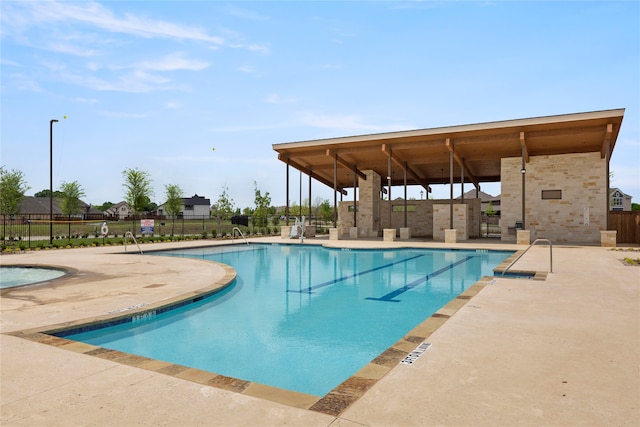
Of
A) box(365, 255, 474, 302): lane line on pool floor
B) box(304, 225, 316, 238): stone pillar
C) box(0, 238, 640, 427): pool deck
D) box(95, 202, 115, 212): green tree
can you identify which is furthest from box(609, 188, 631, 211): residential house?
box(95, 202, 115, 212): green tree

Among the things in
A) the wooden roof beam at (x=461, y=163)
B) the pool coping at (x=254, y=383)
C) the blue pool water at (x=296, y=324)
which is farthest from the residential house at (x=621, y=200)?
the pool coping at (x=254, y=383)

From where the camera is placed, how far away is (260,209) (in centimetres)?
3528

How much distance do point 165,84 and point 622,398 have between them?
43.7 feet

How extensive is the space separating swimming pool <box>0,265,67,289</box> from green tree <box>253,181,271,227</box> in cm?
2409

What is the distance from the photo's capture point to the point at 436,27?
31.1 ft

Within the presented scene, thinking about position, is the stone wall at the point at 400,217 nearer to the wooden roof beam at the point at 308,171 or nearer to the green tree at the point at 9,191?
the wooden roof beam at the point at 308,171

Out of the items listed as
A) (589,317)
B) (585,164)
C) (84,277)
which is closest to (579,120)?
(585,164)

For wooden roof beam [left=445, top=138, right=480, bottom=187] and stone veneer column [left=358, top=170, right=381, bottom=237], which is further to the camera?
stone veneer column [left=358, top=170, right=381, bottom=237]

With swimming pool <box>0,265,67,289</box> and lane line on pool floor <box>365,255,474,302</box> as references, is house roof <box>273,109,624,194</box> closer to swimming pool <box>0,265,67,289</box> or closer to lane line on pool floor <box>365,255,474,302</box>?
lane line on pool floor <box>365,255,474,302</box>

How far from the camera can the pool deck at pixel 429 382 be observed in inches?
92.2

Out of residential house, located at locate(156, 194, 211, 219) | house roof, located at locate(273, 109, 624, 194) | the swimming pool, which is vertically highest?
house roof, located at locate(273, 109, 624, 194)

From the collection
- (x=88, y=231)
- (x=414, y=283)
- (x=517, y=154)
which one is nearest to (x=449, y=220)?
(x=517, y=154)

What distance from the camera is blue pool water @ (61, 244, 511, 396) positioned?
4192 millimetres

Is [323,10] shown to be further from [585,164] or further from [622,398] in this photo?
[585,164]
